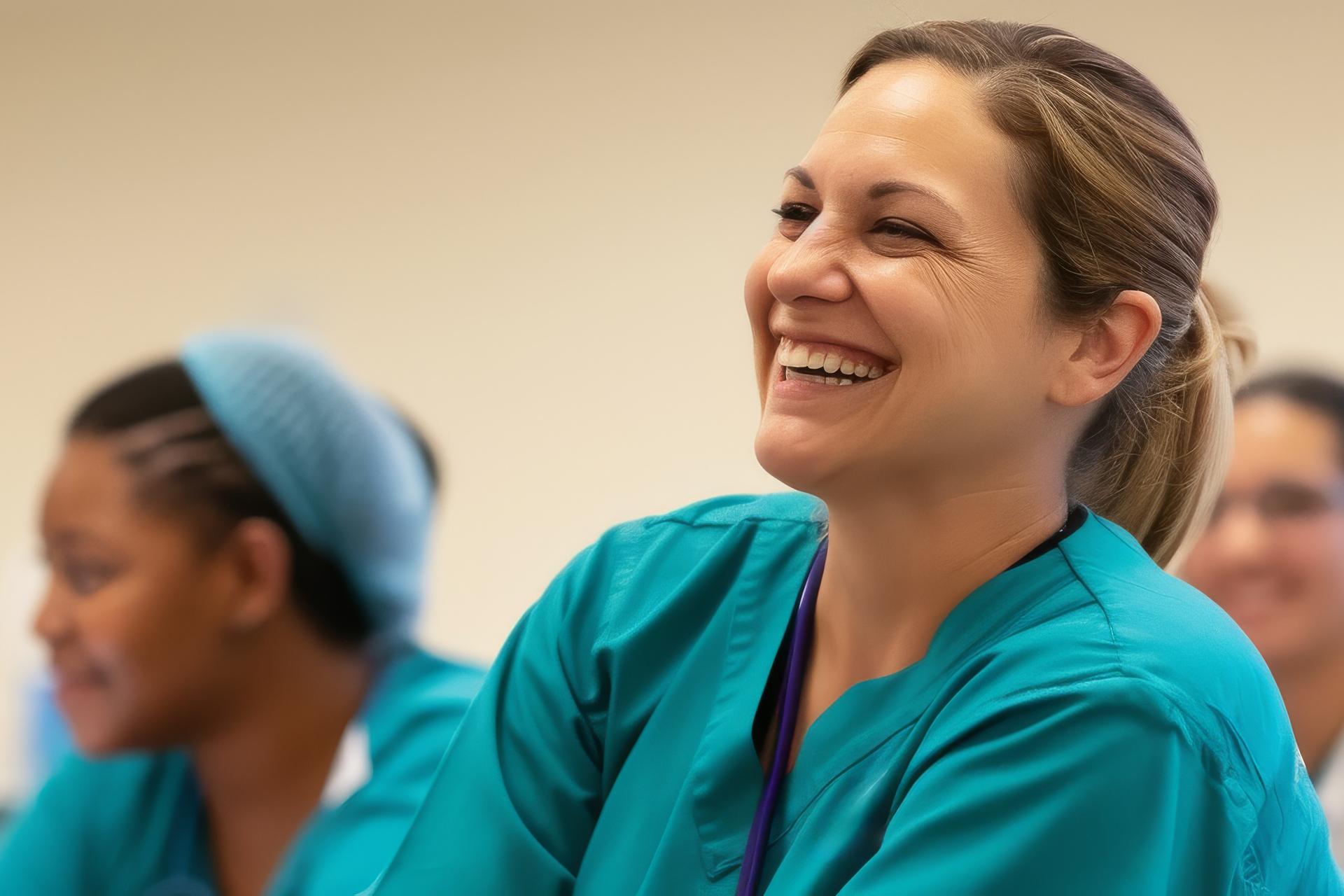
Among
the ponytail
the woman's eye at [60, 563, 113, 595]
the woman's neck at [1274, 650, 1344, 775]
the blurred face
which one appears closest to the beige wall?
the blurred face

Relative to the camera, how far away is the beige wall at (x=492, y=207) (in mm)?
3404

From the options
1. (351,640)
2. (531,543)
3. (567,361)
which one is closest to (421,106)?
(567,361)

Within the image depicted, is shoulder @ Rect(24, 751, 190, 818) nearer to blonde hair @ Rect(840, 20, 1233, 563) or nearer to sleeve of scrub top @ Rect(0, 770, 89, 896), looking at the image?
sleeve of scrub top @ Rect(0, 770, 89, 896)

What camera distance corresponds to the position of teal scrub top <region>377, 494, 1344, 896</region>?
1.01 metres

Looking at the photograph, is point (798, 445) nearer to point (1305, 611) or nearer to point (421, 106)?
point (1305, 611)

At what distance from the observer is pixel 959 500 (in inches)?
48.6

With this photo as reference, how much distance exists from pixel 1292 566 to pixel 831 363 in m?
1.51

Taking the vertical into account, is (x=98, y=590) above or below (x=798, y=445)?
below

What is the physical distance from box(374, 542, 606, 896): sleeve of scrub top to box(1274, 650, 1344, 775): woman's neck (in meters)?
1.47

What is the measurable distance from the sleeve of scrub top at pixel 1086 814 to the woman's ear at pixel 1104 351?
0.29 meters

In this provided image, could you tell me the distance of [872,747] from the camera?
119cm

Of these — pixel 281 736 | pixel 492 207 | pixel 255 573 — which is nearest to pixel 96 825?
pixel 281 736

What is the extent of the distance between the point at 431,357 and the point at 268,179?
0.65m

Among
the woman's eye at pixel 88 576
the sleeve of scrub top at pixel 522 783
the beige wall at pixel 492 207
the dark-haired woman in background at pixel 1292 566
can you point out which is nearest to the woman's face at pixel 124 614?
the woman's eye at pixel 88 576
